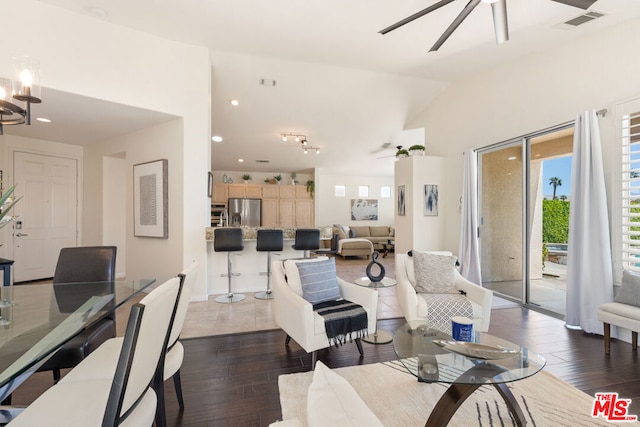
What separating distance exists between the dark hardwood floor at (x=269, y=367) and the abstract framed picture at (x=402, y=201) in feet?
8.64

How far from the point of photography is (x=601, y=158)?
3.07 metres

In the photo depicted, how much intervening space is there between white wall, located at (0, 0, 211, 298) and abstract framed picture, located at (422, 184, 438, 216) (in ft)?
12.3

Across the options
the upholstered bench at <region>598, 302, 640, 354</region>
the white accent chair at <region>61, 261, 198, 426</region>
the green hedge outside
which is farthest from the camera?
the green hedge outside

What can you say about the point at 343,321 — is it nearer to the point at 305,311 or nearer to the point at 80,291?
the point at 305,311

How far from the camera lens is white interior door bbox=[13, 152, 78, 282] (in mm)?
4938

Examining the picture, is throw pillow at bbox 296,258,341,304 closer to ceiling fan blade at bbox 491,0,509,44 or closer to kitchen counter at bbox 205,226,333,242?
kitchen counter at bbox 205,226,333,242

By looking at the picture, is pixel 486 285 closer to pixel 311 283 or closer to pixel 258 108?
pixel 311 283

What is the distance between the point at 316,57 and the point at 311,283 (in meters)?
3.37

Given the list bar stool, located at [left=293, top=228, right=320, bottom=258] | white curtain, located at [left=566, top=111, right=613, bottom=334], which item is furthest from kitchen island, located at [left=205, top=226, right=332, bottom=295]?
white curtain, located at [left=566, top=111, right=613, bottom=334]

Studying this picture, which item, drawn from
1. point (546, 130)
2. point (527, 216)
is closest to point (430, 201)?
point (527, 216)

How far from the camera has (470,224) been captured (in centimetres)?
473

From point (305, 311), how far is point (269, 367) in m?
0.63

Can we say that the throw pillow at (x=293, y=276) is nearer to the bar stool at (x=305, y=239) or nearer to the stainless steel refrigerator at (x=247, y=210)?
the bar stool at (x=305, y=239)

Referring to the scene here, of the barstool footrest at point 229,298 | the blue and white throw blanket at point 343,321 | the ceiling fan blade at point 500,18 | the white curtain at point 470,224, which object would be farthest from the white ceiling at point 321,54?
the blue and white throw blanket at point 343,321
